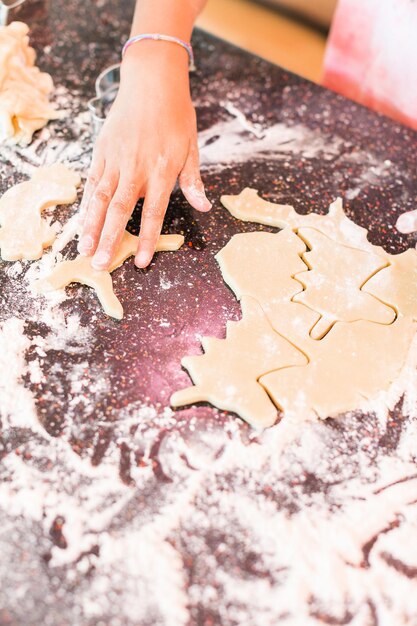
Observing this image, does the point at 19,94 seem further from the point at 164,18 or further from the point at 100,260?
the point at 100,260

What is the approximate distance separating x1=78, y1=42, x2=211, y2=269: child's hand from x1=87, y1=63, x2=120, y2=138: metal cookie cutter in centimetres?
11

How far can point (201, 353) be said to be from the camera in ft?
3.25

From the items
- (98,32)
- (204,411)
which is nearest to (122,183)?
(204,411)

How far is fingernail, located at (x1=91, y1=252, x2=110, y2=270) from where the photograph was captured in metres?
1.05

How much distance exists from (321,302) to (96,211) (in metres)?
0.45

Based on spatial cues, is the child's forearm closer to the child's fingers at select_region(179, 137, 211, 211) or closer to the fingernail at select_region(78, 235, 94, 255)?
the child's fingers at select_region(179, 137, 211, 211)

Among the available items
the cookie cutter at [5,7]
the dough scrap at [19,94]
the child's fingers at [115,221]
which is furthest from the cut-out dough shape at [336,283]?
the cookie cutter at [5,7]

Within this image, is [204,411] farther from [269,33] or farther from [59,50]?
[269,33]

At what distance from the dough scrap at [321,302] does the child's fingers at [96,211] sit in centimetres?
23

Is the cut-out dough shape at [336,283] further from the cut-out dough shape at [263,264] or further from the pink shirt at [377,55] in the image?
the pink shirt at [377,55]

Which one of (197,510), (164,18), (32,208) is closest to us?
(197,510)

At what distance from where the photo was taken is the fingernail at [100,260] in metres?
1.05

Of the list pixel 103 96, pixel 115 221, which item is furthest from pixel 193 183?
pixel 103 96

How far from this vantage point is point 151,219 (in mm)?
1104
